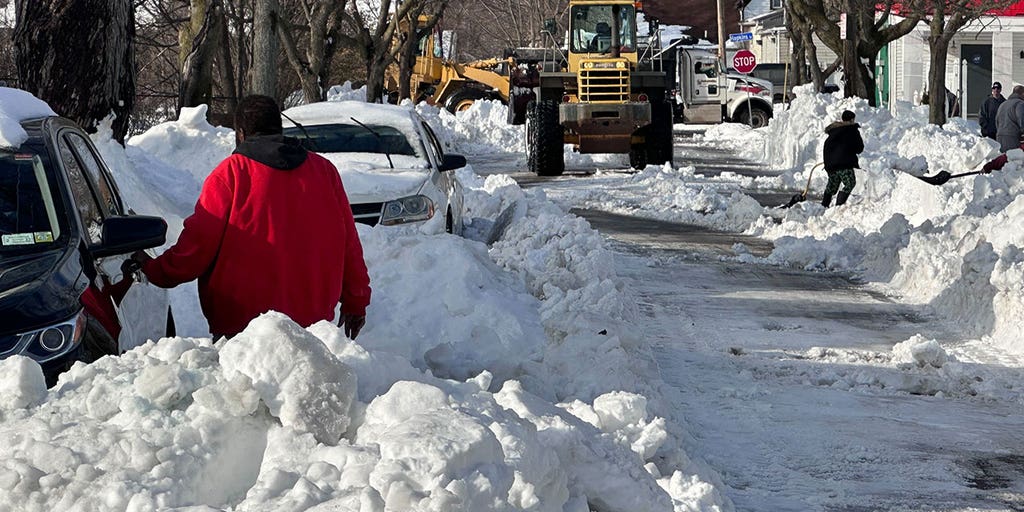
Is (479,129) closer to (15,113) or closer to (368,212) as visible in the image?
(368,212)

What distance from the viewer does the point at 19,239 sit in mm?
5375

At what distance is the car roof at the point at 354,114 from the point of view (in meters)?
13.4

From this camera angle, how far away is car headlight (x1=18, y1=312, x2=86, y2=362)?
4754 millimetres

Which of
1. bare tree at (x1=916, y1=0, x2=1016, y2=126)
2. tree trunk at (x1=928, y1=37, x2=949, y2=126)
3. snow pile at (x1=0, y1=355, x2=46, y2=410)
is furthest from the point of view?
Answer: tree trunk at (x1=928, y1=37, x2=949, y2=126)

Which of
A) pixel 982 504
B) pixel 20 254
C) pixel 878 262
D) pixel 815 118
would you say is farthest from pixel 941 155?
pixel 20 254

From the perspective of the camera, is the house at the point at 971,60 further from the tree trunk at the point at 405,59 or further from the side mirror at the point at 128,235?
the side mirror at the point at 128,235

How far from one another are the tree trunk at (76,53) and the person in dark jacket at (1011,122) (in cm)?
1532

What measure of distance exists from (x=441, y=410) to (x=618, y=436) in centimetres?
164

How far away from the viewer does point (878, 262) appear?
1415cm

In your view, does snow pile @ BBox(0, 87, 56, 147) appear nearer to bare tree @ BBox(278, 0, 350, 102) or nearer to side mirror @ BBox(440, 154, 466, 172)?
side mirror @ BBox(440, 154, 466, 172)

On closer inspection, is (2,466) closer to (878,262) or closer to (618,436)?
(618,436)

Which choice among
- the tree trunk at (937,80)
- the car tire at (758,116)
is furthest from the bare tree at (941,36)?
the car tire at (758,116)

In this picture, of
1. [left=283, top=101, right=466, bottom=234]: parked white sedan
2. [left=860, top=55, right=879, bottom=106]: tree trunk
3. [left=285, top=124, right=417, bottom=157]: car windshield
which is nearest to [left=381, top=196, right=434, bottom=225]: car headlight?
[left=283, top=101, right=466, bottom=234]: parked white sedan

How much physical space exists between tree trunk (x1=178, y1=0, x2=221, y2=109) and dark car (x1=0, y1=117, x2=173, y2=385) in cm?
1280
